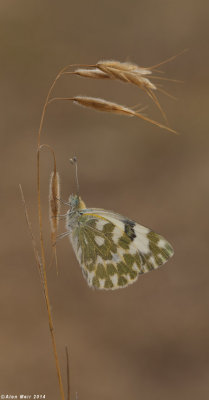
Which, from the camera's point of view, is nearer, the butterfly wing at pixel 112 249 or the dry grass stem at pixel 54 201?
the dry grass stem at pixel 54 201

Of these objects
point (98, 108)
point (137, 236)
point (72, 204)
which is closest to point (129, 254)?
point (137, 236)

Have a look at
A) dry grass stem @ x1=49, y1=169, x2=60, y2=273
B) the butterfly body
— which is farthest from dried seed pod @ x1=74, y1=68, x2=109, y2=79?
the butterfly body

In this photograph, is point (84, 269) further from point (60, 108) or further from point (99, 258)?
point (60, 108)

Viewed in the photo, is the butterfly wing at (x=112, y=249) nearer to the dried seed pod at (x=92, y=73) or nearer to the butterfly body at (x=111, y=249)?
the butterfly body at (x=111, y=249)

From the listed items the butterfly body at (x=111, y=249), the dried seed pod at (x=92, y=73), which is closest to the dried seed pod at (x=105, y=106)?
the dried seed pod at (x=92, y=73)

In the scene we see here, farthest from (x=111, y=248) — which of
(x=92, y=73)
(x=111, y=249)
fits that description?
(x=92, y=73)

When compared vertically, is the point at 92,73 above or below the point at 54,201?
above

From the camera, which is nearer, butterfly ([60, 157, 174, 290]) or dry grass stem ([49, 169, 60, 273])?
dry grass stem ([49, 169, 60, 273])

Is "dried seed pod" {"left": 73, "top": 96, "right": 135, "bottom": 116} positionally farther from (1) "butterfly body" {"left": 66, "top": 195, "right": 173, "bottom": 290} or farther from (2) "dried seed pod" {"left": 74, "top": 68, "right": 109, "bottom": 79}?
(1) "butterfly body" {"left": 66, "top": 195, "right": 173, "bottom": 290}

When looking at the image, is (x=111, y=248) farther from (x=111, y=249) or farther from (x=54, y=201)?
(x=54, y=201)
